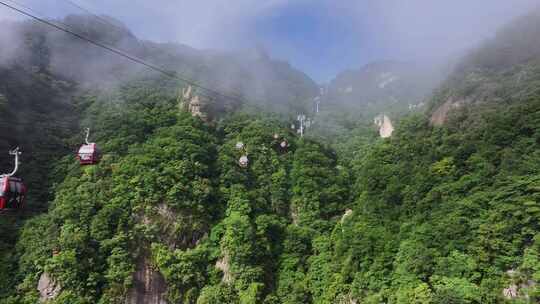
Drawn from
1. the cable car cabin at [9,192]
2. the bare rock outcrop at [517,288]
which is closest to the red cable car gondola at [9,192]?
the cable car cabin at [9,192]

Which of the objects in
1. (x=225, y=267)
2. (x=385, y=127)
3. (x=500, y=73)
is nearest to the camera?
(x=225, y=267)

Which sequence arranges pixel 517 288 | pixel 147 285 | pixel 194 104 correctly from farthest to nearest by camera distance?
pixel 194 104
pixel 147 285
pixel 517 288

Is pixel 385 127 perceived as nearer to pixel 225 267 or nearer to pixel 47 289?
pixel 225 267

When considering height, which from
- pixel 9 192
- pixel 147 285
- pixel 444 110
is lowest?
pixel 147 285

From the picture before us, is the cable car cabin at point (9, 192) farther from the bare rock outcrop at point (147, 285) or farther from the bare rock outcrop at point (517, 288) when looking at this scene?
the bare rock outcrop at point (517, 288)

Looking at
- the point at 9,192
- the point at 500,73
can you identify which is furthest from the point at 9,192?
the point at 500,73

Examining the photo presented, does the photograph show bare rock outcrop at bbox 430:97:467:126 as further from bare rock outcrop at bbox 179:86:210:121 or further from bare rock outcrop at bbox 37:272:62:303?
bare rock outcrop at bbox 37:272:62:303

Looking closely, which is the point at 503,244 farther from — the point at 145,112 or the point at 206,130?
the point at 145,112
